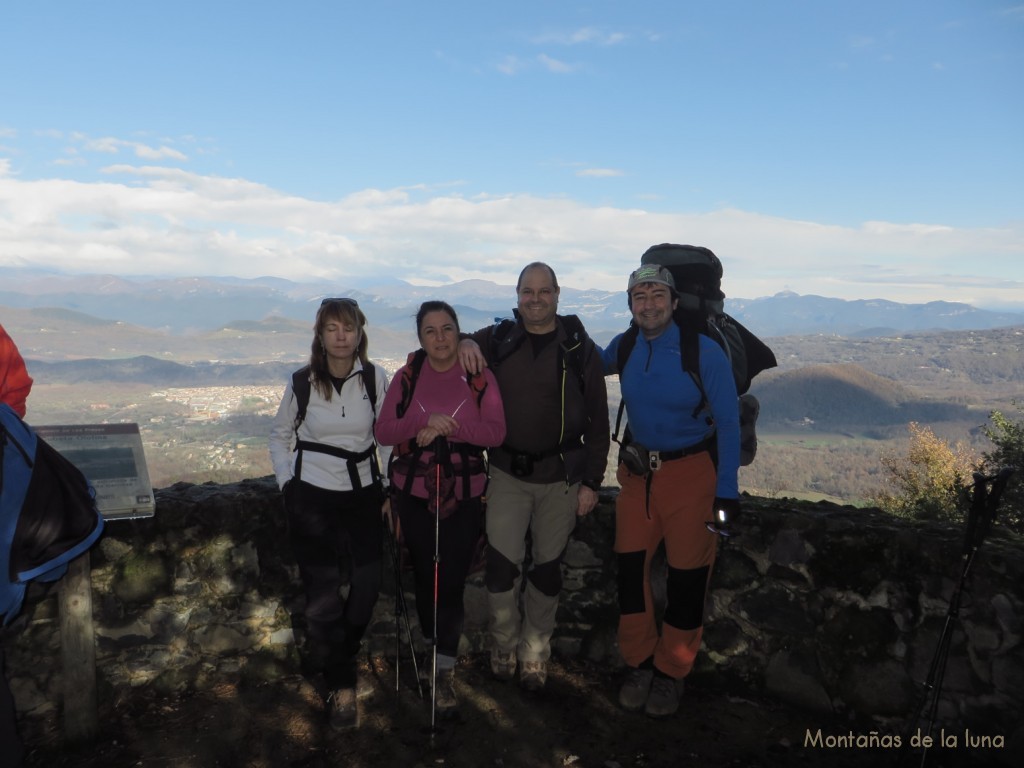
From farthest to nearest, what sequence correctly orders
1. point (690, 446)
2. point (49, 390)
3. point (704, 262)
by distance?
1. point (49, 390)
2. point (704, 262)
3. point (690, 446)

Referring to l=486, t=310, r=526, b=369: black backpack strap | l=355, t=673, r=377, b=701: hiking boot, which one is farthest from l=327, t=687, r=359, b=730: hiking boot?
l=486, t=310, r=526, b=369: black backpack strap

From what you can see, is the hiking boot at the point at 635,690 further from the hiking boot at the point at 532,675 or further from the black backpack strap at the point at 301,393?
the black backpack strap at the point at 301,393

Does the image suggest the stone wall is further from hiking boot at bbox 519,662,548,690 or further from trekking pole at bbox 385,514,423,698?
hiking boot at bbox 519,662,548,690

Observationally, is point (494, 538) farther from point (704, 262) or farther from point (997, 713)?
point (997, 713)

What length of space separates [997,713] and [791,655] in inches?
44.9

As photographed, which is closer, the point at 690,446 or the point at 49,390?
the point at 690,446

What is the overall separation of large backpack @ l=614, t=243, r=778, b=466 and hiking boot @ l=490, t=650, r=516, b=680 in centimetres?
186

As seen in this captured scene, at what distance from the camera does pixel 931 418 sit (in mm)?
167625

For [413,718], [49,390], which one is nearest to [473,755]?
[413,718]

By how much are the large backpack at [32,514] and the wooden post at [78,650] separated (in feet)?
2.18

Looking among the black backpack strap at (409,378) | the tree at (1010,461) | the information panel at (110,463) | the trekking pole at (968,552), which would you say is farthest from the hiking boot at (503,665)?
the tree at (1010,461)

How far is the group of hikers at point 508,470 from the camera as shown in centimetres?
409

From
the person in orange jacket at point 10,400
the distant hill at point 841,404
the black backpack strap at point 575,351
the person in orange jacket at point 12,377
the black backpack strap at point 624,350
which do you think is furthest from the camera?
the distant hill at point 841,404

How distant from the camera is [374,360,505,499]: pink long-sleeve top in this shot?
4066 mm
